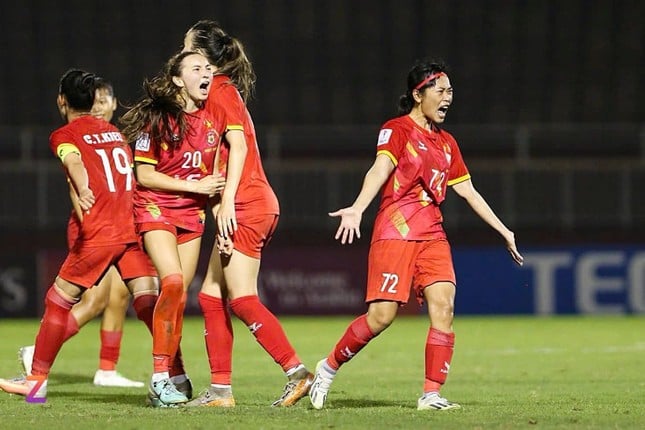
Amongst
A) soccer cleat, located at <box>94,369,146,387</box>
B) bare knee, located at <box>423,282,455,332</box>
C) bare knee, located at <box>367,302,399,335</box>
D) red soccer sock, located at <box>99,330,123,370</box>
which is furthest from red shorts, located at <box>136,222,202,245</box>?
red soccer sock, located at <box>99,330,123,370</box>

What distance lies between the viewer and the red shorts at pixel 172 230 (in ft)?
23.1

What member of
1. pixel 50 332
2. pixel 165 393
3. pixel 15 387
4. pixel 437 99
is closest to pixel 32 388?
pixel 15 387

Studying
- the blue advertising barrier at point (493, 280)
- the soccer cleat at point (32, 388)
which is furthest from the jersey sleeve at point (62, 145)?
the blue advertising barrier at point (493, 280)

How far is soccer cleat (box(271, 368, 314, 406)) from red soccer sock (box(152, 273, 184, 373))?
0.67 meters

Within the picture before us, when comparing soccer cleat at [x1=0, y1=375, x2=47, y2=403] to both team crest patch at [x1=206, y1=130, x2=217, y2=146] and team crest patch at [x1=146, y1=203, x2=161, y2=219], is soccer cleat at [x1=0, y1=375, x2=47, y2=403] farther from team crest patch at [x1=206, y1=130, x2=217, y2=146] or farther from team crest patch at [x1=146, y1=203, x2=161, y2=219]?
team crest patch at [x1=206, y1=130, x2=217, y2=146]

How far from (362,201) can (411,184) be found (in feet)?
1.38

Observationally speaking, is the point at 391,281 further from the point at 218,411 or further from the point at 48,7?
the point at 48,7

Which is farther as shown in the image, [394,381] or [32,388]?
[394,381]

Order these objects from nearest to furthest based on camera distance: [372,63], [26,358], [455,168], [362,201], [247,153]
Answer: [362,201]
[247,153]
[455,168]
[26,358]
[372,63]

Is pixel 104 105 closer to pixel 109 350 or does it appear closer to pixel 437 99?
pixel 109 350

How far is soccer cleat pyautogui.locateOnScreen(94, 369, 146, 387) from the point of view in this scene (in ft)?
29.6

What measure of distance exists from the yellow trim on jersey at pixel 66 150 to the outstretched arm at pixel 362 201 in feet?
5.34

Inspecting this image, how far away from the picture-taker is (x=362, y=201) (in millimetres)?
6801

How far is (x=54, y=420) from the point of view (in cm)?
641
